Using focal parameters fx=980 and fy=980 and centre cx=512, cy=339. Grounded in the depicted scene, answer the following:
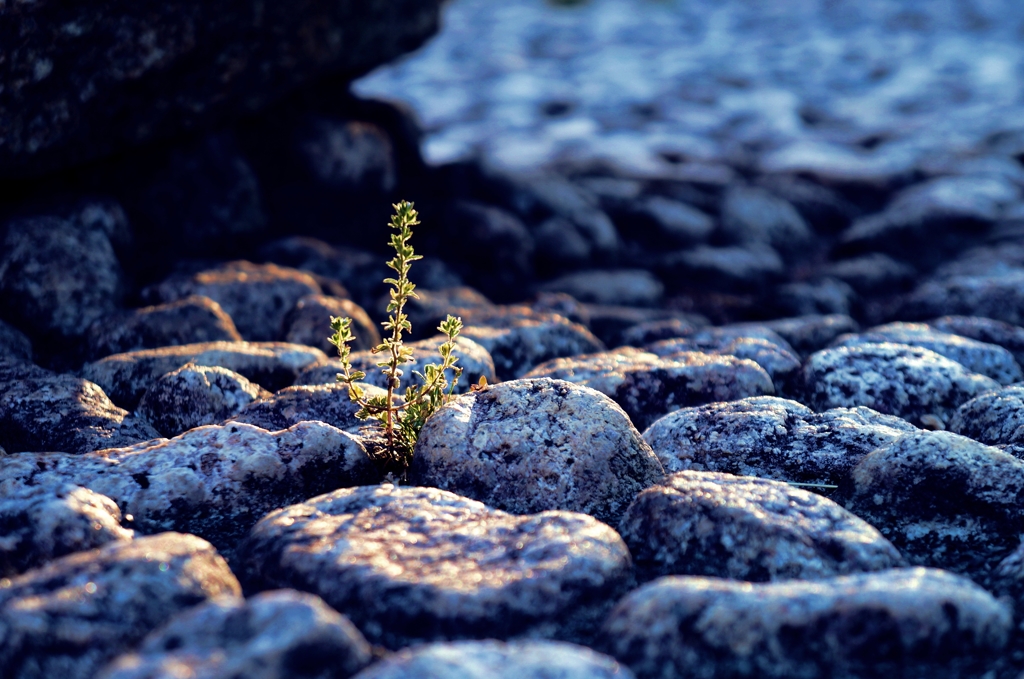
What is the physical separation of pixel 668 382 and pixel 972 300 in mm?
2322

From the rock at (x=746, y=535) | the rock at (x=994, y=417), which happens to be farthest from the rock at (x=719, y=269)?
the rock at (x=746, y=535)

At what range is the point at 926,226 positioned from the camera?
661cm

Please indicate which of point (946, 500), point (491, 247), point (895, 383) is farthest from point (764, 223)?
point (946, 500)

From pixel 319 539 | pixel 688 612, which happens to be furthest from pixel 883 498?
pixel 319 539

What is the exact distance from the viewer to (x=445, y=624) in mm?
2143

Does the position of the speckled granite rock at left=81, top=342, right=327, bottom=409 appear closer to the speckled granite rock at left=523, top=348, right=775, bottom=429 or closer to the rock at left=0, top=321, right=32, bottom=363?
the rock at left=0, top=321, right=32, bottom=363

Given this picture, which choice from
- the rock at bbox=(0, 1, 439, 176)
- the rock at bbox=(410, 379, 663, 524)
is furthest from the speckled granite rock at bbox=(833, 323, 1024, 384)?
the rock at bbox=(0, 1, 439, 176)

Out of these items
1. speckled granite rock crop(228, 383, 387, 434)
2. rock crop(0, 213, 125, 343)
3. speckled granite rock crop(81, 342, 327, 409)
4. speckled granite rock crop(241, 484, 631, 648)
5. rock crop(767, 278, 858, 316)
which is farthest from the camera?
rock crop(767, 278, 858, 316)

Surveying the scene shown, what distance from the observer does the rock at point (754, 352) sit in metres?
3.98

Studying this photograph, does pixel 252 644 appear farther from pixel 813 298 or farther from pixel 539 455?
pixel 813 298

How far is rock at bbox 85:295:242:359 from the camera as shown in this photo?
4184 mm

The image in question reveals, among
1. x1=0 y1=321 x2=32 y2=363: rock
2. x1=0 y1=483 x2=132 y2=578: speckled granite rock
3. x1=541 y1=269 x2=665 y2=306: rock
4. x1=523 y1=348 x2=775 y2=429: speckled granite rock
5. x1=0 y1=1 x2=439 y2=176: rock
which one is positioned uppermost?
x1=0 y1=1 x2=439 y2=176: rock

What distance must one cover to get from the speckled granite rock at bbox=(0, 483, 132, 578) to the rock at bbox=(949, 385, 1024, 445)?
266cm

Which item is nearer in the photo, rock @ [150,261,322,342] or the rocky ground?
the rocky ground
